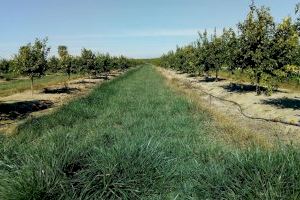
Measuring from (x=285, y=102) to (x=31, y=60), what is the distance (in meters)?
18.2

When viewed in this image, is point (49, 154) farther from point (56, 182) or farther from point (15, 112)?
point (15, 112)

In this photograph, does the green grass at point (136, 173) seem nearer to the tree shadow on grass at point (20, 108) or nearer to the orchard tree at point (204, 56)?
the tree shadow on grass at point (20, 108)

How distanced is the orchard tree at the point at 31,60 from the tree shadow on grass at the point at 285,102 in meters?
16.8

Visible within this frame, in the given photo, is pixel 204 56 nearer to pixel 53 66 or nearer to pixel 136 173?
pixel 53 66

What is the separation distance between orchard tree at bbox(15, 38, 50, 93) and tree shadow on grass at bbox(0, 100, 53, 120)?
547 cm

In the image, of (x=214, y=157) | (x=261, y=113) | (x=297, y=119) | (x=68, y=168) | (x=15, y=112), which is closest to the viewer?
(x=68, y=168)

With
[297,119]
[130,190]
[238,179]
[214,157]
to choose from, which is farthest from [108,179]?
[297,119]

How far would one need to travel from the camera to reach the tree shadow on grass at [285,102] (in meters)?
19.3

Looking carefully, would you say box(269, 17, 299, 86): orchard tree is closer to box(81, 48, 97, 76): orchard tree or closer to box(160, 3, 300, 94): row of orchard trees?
box(160, 3, 300, 94): row of orchard trees

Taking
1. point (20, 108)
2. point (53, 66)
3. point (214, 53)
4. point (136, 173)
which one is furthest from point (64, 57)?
point (136, 173)

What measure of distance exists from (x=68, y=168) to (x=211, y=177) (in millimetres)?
2515

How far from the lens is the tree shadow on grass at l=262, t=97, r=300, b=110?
19.3 meters

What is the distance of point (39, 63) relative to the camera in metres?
29.2

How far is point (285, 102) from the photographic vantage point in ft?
68.6
